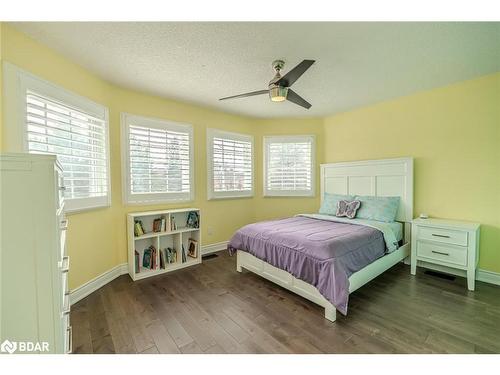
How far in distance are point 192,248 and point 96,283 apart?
48.7 inches

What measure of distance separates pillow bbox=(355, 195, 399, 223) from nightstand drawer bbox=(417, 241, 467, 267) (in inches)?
18.5

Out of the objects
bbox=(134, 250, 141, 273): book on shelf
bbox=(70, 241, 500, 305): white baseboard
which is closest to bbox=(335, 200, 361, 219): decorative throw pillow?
bbox=(70, 241, 500, 305): white baseboard

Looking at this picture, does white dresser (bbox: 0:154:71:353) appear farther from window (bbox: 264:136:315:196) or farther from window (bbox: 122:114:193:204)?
window (bbox: 264:136:315:196)

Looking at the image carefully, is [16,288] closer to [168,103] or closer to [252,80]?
[252,80]

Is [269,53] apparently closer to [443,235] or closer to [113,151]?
[113,151]

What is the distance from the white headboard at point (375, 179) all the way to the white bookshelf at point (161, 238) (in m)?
2.44

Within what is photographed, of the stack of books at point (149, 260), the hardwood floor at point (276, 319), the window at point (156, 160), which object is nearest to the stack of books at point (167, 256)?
the stack of books at point (149, 260)

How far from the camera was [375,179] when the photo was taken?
3314mm

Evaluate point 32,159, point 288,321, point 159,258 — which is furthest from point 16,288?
point 159,258

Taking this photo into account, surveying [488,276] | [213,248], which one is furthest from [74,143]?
[488,276]

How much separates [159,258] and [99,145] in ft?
5.36

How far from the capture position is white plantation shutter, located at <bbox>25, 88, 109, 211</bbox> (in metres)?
1.83

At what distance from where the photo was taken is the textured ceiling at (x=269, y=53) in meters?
1.67

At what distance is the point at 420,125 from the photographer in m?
2.96
